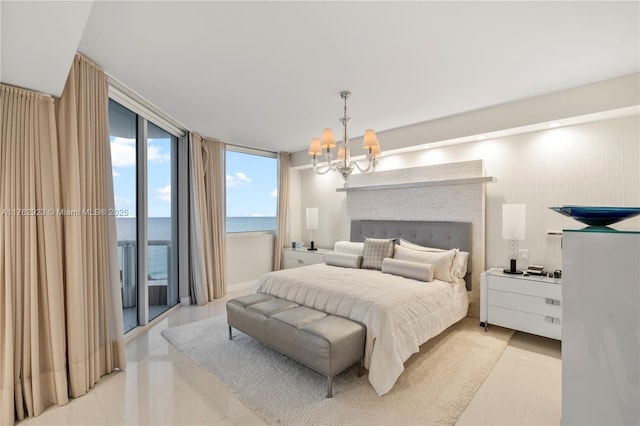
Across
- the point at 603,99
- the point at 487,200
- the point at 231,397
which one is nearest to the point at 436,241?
the point at 487,200

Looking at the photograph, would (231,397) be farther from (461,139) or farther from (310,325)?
(461,139)

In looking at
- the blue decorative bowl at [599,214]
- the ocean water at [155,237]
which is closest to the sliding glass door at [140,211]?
the ocean water at [155,237]

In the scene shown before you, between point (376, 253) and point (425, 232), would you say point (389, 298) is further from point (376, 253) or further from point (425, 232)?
point (425, 232)

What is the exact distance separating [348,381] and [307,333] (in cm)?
54

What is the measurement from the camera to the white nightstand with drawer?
2.88 m

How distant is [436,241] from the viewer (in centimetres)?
396

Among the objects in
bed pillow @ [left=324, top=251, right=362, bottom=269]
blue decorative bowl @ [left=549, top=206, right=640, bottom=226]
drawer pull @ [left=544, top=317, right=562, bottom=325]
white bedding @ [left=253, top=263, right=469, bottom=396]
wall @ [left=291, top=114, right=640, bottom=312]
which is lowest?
drawer pull @ [left=544, top=317, right=562, bottom=325]

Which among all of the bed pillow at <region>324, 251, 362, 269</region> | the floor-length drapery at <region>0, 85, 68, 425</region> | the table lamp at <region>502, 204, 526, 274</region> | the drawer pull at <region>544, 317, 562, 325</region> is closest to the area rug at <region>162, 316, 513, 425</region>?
the drawer pull at <region>544, 317, 562, 325</region>

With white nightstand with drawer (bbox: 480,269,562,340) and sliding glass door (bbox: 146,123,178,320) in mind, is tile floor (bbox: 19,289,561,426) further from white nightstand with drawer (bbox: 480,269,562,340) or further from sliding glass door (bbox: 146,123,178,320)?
sliding glass door (bbox: 146,123,178,320)

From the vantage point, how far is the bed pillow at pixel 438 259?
333 centimetres

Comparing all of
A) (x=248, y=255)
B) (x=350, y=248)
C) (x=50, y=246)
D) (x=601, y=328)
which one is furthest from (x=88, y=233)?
(x=248, y=255)

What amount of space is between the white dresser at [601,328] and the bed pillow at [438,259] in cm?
241

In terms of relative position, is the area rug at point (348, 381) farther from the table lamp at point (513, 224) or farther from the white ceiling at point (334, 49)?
the white ceiling at point (334, 49)

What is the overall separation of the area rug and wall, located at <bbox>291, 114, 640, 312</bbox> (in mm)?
1146
